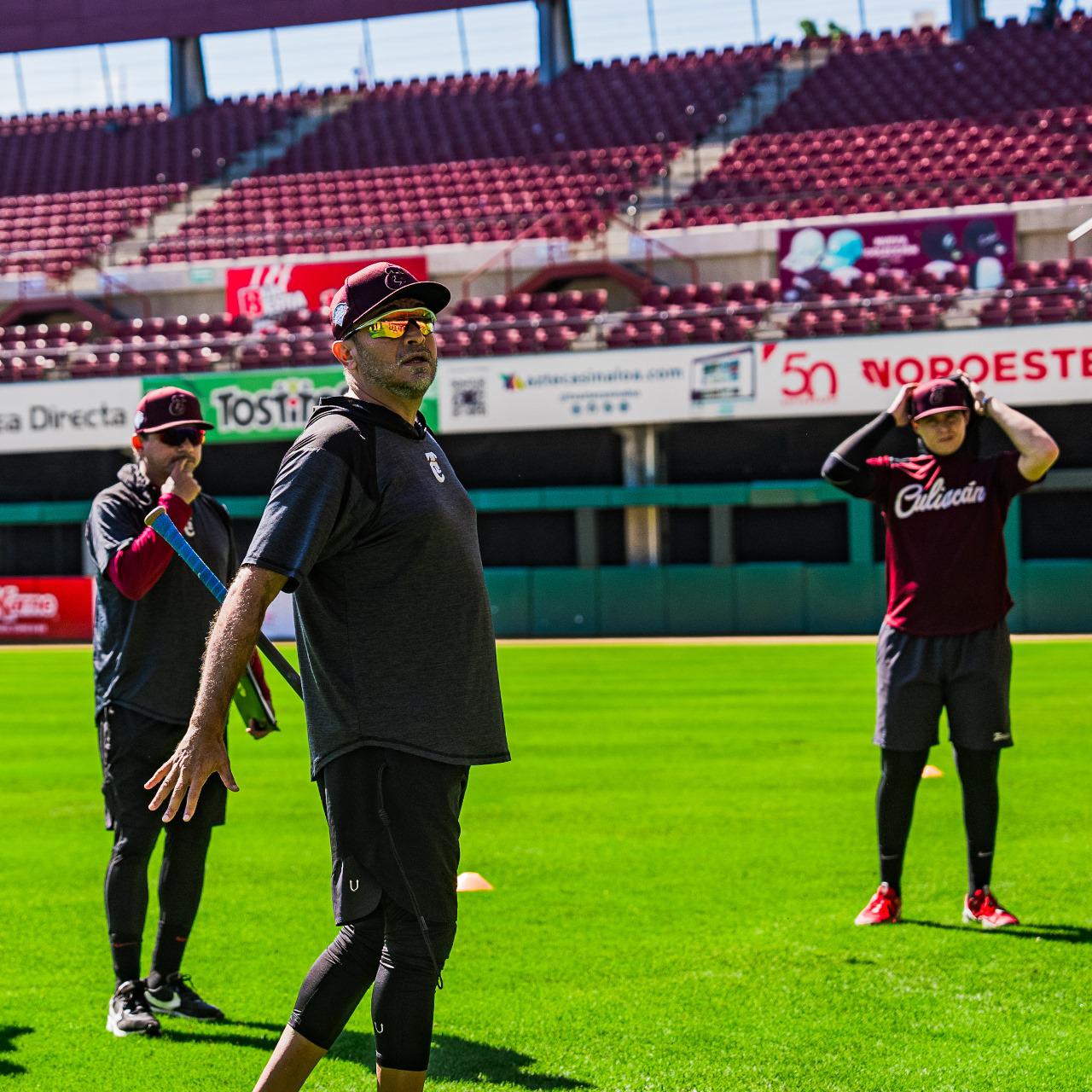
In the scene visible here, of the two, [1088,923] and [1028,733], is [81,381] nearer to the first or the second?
[1028,733]

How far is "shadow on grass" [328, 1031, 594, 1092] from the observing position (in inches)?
189

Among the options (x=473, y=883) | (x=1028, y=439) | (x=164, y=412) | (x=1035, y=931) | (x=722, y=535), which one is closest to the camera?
(x=164, y=412)

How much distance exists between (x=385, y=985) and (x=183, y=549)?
1.67m

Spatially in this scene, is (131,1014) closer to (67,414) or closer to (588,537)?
(588,537)

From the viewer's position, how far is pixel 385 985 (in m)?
3.78

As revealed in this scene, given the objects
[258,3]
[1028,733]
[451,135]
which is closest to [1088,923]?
[1028,733]

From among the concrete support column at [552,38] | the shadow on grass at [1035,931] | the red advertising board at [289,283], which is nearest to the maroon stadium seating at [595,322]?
the red advertising board at [289,283]

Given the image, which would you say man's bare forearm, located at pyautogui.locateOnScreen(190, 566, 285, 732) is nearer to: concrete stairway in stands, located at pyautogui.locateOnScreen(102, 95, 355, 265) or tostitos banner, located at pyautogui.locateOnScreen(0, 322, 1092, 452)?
tostitos banner, located at pyautogui.locateOnScreen(0, 322, 1092, 452)

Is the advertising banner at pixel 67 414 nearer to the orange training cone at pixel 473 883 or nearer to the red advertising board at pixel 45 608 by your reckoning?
the red advertising board at pixel 45 608

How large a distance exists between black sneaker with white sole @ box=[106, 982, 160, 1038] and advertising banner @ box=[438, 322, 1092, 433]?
23.1 metres

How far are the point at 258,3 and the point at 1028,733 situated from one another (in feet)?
119

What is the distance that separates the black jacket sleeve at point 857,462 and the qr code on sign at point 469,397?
22771mm

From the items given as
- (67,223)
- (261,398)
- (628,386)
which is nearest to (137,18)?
(67,223)

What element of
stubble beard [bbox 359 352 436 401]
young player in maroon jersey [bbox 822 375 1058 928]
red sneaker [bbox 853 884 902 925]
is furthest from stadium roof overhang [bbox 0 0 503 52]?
stubble beard [bbox 359 352 436 401]
